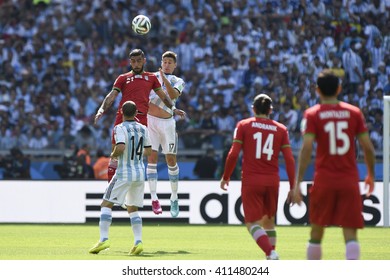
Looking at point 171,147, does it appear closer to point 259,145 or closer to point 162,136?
point 162,136

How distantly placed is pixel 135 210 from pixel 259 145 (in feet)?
9.22

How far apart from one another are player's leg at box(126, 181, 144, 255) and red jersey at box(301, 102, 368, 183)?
14.4 feet

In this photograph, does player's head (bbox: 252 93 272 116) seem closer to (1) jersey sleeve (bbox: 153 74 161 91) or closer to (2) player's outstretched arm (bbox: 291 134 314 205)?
(2) player's outstretched arm (bbox: 291 134 314 205)

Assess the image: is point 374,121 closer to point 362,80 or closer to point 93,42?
point 362,80

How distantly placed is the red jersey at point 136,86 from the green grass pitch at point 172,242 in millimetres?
2303

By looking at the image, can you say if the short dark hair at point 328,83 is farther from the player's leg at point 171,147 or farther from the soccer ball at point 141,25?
the player's leg at point 171,147

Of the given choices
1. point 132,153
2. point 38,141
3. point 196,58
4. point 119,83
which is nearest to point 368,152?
point 132,153

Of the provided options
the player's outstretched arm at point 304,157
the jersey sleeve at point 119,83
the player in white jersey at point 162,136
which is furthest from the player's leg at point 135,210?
the player in white jersey at point 162,136

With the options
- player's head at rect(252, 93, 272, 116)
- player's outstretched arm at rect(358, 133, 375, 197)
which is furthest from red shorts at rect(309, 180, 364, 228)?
player's head at rect(252, 93, 272, 116)

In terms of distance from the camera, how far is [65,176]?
86.3ft

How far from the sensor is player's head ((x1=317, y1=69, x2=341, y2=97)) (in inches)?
411

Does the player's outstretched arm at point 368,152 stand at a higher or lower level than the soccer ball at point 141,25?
lower

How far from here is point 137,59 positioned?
1652cm

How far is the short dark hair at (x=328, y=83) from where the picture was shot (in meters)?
10.4
